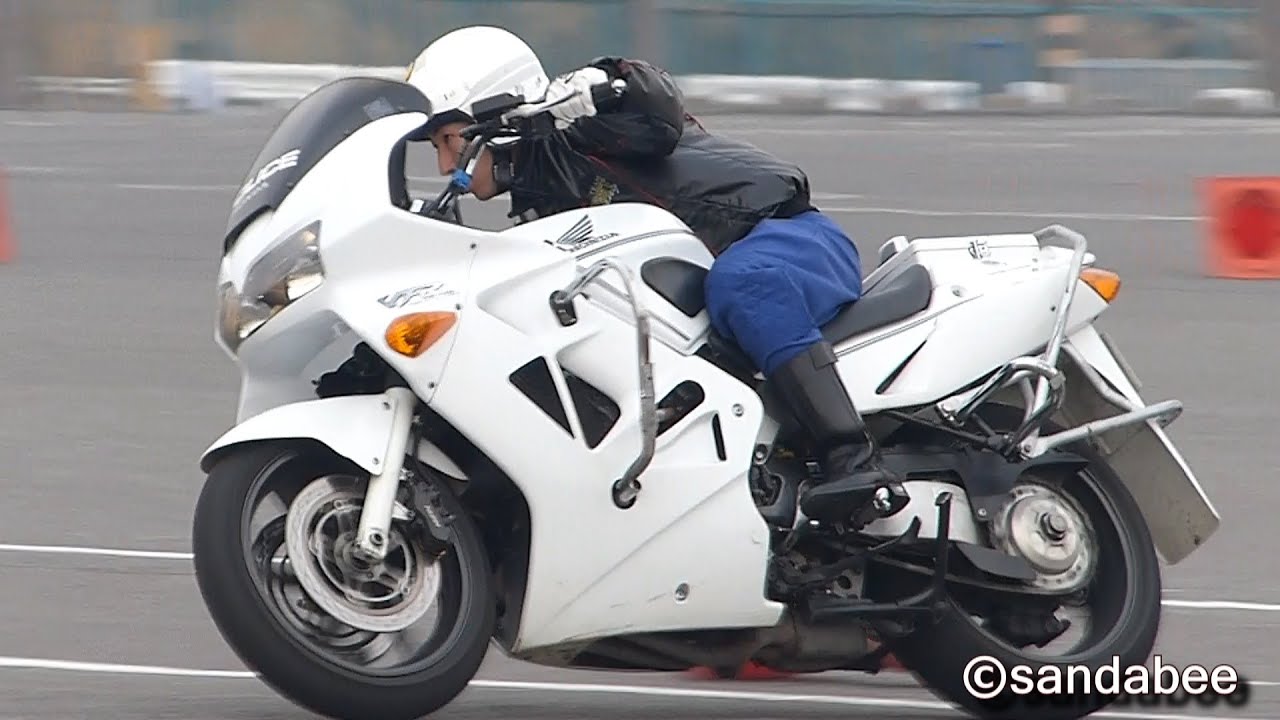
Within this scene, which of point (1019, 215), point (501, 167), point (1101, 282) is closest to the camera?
point (501, 167)

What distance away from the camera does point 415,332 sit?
517 centimetres

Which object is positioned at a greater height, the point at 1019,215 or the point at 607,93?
the point at 607,93

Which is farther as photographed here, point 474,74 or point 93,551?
point 93,551

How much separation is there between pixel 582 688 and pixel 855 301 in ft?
4.10

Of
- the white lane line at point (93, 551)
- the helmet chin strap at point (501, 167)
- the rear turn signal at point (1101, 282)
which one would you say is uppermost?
the helmet chin strap at point (501, 167)

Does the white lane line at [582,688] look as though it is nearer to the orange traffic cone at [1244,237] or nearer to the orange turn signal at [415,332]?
the orange turn signal at [415,332]

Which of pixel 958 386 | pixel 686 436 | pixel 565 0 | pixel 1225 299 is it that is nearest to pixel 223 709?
pixel 686 436

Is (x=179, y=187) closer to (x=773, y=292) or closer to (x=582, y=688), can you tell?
(x=582, y=688)

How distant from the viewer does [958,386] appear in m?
5.72

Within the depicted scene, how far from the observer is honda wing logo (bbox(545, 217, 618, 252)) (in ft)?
17.8

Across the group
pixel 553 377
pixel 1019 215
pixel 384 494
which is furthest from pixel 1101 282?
pixel 1019 215

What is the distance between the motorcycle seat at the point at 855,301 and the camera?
551cm

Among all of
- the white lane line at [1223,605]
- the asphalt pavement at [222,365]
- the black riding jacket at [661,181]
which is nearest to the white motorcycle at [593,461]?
the black riding jacket at [661,181]

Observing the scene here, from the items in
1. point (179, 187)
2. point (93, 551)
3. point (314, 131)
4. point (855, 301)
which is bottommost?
point (179, 187)
